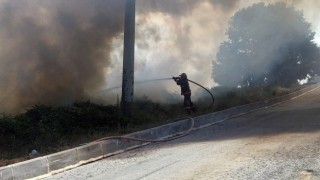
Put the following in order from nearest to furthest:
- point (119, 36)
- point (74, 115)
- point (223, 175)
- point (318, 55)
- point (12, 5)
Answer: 1. point (223, 175)
2. point (74, 115)
3. point (12, 5)
4. point (119, 36)
5. point (318, 55)

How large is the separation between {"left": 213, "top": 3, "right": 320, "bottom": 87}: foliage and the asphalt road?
2719 cm

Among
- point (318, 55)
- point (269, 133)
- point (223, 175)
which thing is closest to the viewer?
point (223, 175)

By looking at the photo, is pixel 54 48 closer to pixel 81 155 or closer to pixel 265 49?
pixel 81 155

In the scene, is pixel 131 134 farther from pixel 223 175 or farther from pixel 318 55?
pixel 318 55

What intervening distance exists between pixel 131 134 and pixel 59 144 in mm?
1802

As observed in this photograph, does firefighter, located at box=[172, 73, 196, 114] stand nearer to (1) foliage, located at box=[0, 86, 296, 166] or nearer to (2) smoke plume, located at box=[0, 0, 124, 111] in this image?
(1) foliage, located at box=[0, 86, 296, 166]

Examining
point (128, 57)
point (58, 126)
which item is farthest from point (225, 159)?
point (128, 57)

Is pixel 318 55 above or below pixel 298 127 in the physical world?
above

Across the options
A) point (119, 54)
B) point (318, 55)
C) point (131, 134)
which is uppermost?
point (318, 55)

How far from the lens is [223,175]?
5.86m

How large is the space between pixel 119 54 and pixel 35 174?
12.5 meters

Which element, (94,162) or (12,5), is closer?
(94,162)

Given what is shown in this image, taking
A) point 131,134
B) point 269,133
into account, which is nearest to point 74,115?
point 131,134

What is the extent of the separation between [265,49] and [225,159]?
30805 millimetres
